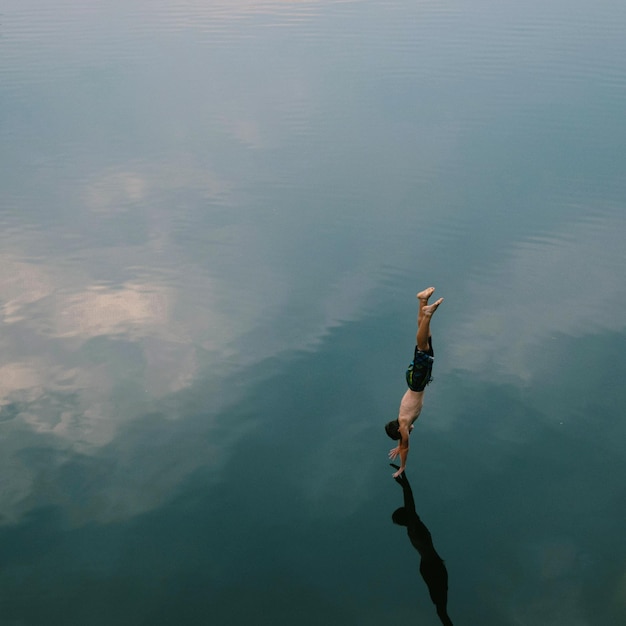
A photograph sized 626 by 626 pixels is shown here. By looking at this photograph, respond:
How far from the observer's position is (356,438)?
14453 mm

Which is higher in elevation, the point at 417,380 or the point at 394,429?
the point at 417,380

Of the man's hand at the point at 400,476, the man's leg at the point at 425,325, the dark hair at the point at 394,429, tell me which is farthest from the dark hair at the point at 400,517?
the man's leg at the point at 425,325

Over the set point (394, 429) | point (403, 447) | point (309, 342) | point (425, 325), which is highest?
point (425, 325)

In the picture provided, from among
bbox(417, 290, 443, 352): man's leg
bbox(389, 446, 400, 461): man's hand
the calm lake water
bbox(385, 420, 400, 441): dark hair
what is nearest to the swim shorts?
bbox(417, 290, 443, 352): man's leg

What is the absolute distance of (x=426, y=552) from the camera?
12.3 meters

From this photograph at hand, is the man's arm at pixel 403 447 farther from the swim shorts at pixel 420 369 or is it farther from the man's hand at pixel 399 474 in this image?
the swim shorts at pixel 420 369

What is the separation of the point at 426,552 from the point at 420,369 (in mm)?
2791

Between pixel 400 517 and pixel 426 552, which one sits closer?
pixel 426 552

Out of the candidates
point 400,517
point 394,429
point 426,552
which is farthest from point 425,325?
point 426,552

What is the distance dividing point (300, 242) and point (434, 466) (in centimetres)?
817

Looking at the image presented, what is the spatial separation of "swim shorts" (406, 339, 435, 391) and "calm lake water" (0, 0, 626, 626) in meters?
1.74

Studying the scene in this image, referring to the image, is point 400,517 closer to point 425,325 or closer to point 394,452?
point 394,452

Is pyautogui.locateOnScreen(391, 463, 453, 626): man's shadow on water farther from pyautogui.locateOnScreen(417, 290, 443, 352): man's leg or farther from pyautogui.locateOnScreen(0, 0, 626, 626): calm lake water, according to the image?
pyautogui.locateOnScreen(417, 290, 443, 352): man's leg

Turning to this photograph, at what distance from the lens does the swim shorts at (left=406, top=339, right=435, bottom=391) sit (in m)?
12.7
